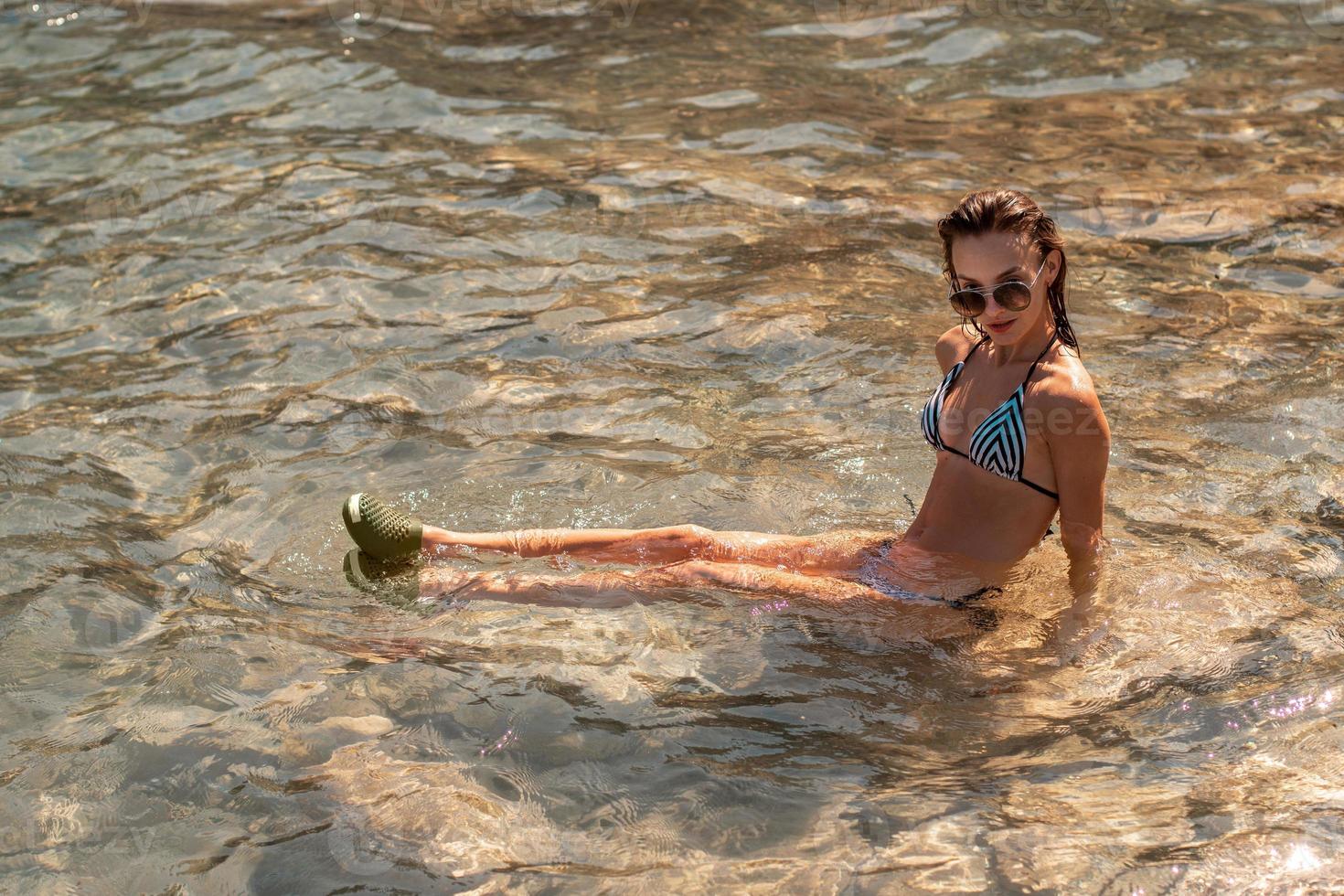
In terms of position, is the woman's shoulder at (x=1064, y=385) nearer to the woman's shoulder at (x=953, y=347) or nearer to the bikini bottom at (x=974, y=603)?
the woman's shoulder at (x=953, y=347)

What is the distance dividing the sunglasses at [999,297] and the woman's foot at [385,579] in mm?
2032

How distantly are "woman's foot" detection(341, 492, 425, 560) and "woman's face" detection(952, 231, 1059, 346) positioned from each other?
2017mm

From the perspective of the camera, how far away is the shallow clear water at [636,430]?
341 cm

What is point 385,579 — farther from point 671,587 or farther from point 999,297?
point 999,297

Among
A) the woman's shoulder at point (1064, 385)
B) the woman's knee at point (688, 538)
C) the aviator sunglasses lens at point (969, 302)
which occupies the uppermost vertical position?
the aviator sunglasses lens at point (969, 302)

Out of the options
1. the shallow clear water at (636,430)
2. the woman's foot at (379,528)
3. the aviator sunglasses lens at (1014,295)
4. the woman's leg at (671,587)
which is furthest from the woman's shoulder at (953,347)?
the woman's foot at (379,528)

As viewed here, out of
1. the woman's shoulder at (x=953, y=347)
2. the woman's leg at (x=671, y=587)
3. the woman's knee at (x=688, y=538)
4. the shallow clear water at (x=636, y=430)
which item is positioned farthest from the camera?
the woman's knee at (x=688, y=538)

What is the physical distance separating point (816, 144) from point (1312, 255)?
3076mm

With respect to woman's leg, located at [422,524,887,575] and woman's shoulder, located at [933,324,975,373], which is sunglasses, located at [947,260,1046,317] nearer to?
woman's shoulder, located at [933,324,975,373]

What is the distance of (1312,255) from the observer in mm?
6891

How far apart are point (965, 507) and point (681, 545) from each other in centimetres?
98

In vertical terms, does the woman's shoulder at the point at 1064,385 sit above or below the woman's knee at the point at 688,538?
above

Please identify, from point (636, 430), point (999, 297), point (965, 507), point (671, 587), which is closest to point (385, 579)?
point (671, 587)

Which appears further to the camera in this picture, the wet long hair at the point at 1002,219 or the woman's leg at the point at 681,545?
the woman's leg at the point at 681,545
